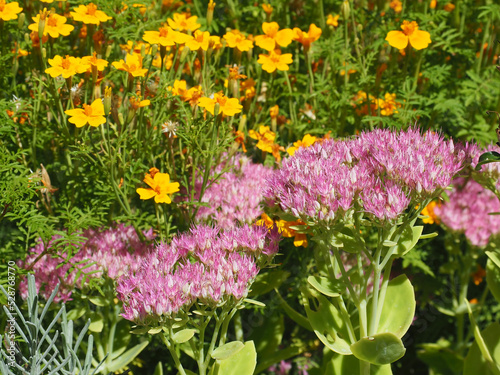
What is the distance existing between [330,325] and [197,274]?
1.39 ft

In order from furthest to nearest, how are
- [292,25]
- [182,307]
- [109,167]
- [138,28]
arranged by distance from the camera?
[292,25] → [138,28] → [109,167] → [182,307]

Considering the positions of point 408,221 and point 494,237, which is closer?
point 408,221

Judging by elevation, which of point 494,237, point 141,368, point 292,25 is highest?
point 292,25

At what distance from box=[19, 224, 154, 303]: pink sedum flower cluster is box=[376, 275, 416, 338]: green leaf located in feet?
2.16

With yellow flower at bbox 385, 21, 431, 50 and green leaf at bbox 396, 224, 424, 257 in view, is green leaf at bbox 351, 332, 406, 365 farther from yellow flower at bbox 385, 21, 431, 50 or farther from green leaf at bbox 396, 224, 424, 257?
yellow flower at bbox 385, 21, 431, 50

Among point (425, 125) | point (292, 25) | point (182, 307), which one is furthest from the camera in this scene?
point (292, 25)

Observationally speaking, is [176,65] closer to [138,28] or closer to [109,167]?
[138,28]

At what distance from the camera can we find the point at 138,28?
1.77 metres

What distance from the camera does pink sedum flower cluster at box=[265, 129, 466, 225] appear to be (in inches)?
51.4

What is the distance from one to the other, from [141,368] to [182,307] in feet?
3.09

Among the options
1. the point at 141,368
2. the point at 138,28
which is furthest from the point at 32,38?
the point at 141,368

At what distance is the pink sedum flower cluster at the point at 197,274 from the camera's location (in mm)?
1298

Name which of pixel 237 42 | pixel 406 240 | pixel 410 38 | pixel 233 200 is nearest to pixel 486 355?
pixel 406 240

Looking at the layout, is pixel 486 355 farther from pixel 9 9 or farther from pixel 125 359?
pixel 9 9
